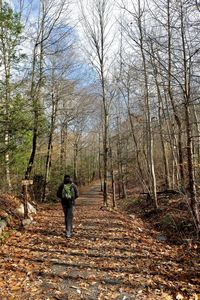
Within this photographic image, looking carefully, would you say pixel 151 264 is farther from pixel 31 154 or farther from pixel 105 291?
pixel 31 154

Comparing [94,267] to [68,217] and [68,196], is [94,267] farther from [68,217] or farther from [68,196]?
[68,196]

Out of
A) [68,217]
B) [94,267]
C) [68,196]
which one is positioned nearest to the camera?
[94,267]

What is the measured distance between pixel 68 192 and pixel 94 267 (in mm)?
3320

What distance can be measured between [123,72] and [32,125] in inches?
429

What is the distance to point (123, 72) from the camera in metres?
18.6

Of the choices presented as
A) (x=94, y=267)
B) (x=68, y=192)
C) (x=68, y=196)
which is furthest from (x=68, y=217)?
(x=94, y=267)

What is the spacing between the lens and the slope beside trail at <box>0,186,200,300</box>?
16.0 ft

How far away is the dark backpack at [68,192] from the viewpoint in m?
8.99

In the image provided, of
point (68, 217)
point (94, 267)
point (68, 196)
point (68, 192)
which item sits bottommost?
point (94, 267)

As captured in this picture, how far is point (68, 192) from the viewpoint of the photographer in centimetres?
902

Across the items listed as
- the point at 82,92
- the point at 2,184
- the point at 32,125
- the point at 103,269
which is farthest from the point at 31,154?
the point at 103,269

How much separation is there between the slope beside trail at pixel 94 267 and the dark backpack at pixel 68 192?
1.15 meters

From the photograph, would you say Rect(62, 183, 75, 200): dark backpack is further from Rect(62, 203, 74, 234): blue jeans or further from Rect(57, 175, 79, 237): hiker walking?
Rect(62, 203, 74, 234): blue jeans

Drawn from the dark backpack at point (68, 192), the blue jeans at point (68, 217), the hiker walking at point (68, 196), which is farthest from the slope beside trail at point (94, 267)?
the dark backpack at point (68, 192)
